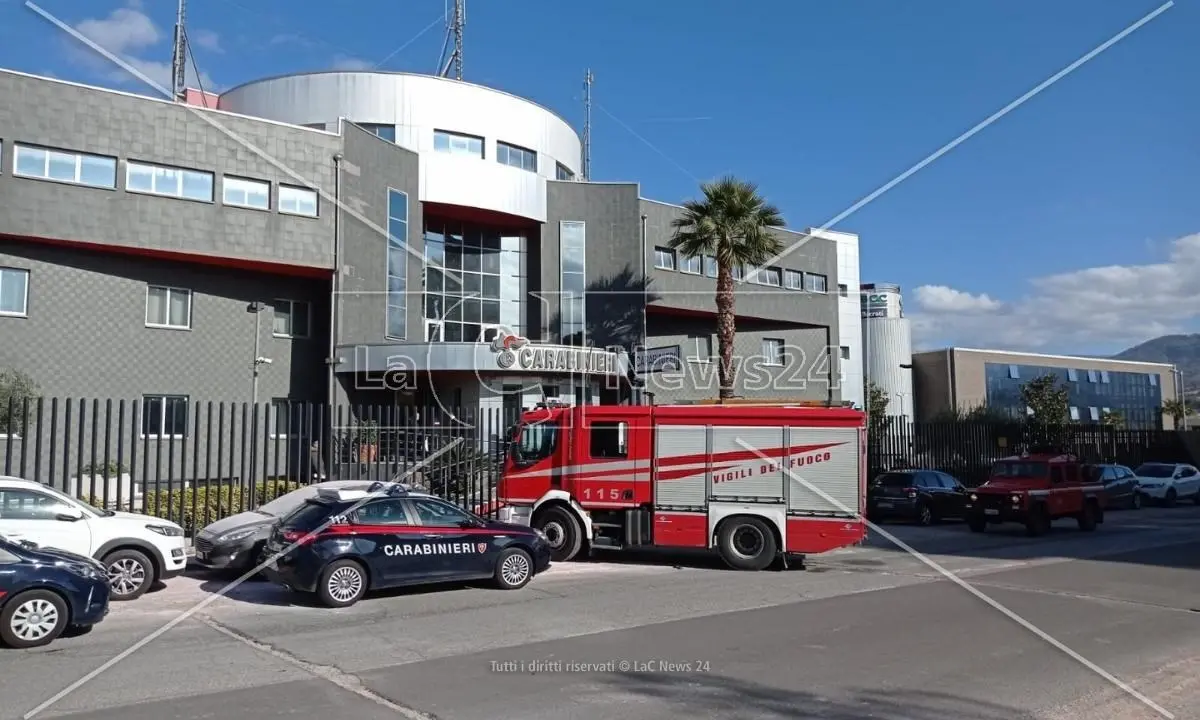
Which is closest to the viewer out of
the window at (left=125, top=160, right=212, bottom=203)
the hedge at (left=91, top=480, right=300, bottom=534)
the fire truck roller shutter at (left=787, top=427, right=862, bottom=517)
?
the fire truck roller shutter at (left=787, top=427, right=862, bottom=517)

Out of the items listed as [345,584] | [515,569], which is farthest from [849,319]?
[345,584]

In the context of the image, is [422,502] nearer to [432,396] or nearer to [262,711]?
[262,711]

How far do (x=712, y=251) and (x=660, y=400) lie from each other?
26.3ft

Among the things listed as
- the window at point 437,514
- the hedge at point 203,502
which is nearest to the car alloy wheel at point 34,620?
the window at point 437,514

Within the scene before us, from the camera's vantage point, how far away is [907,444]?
3078 cm

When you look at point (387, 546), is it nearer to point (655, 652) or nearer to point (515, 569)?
point (515, 569)

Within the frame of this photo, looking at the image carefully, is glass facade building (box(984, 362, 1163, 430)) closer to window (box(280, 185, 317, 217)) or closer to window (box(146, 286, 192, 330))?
window (box(280, 185, 317, 217))

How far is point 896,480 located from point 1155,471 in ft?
54.2

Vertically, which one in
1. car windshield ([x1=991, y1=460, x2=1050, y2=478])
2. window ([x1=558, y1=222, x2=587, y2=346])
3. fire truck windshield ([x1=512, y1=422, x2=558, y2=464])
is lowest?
car windshield ([x1=991, y1=460, x2=1050, y2=478])

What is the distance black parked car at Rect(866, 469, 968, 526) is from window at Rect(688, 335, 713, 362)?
1491cm

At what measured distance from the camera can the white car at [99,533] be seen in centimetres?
1193

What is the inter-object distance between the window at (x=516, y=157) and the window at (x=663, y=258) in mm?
5602

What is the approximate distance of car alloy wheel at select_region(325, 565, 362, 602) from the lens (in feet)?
38.8

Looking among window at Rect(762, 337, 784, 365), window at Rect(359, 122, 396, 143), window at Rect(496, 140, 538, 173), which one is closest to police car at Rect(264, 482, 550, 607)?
window at Rect(359, 122, 396, 143)
